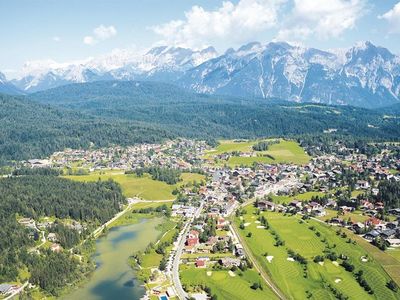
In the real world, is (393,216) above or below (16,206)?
below

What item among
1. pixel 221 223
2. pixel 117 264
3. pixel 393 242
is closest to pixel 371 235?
pixel 393 242

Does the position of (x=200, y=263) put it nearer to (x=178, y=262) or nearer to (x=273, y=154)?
(x=178, y=262)

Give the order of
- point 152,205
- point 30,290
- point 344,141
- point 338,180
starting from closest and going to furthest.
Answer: point 30,290
point 152,205
point 338,180
point 344,141

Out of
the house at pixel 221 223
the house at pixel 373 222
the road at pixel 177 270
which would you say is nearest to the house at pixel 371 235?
the house at pixel 373 222

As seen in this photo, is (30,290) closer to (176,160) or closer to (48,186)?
(48,186)

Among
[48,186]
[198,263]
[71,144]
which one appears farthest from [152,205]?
[71,144]

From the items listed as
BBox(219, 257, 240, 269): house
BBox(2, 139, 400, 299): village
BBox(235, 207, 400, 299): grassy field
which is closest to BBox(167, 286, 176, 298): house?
BBox(2, 139, 400, 299): village

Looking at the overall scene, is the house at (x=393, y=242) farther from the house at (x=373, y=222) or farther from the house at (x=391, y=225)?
the house at (x=373, y=222)
